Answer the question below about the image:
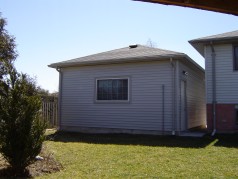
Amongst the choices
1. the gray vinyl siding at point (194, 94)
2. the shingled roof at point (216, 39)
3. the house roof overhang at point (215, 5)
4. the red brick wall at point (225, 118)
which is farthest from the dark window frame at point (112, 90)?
the house roof overhang at point (215, 5)

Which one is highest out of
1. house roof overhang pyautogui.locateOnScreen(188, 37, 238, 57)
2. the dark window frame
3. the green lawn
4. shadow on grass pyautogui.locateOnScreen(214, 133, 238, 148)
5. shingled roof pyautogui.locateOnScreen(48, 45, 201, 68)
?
house roof overhang pyautogui.locateOnScreen(188, 37, 238, 57)

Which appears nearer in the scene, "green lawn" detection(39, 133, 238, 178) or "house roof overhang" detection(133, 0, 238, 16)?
"house roof overhang" detection(133, 0, 238, 16)

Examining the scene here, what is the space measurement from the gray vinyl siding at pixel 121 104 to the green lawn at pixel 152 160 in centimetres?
267

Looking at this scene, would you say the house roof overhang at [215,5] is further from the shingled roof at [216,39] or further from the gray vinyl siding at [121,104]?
the shingled roof at [216,39]

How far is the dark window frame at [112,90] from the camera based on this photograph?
13.6 metres

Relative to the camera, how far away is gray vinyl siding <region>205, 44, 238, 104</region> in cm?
1248

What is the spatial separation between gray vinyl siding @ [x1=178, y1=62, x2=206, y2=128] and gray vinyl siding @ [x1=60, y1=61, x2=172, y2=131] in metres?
1.03

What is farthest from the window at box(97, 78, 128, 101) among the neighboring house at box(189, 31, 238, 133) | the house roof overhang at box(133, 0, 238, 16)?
the house roof overhang at box(133, 0, 238, 16)

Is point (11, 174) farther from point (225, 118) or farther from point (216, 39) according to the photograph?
point (216, 39)

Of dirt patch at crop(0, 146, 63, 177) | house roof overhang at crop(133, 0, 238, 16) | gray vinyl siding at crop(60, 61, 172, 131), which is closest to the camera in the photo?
house roof overhang at crop(133, 0, 238, 16)

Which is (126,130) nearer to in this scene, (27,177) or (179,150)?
(179,150)

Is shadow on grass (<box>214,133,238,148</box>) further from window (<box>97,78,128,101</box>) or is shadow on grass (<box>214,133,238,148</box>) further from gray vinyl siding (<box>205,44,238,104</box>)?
window (<box>97,78,128,101</box>)

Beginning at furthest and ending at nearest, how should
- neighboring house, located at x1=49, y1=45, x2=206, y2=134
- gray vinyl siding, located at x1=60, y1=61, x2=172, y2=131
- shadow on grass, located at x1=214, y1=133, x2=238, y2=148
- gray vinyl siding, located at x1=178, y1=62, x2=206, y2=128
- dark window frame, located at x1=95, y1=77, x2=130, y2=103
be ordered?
1. gray vinyl siding, located at x1=178, y1=62, x2=206, y2=128
2. dark window frame, located at x1=95, y1=77, x2=130, y2=103
3. gray vinyl siding, located at x1=60, y1=61, x2=172, y2=131
4. neighboring house, located at x1=49, y1=45, x2=206, y2=134
5. shadow on grass, located at x1=214, y1=133, x2=238, y2=148

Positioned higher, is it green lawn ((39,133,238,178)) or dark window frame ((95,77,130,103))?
dark window frame ((95,77,130,103))
